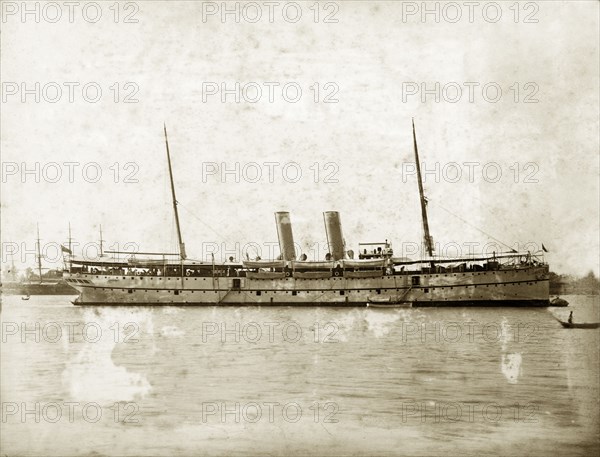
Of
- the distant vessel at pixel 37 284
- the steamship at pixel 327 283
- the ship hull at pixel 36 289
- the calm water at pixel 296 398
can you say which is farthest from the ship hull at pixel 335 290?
the calm water at pixel 296 398

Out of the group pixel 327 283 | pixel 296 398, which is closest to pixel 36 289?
pixel 327 283

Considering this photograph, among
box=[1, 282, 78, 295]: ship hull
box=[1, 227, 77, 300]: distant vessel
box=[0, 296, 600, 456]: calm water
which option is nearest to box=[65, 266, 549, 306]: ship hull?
box=[1, 227, 77, 300]: distant vessel

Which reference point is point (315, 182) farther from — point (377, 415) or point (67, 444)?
point (67, 444)

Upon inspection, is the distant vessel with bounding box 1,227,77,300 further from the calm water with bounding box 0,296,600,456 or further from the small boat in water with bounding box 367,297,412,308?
the small boat in water with bounding box 367,297,412,308

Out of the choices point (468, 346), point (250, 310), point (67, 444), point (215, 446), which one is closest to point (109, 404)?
point (67, 444)

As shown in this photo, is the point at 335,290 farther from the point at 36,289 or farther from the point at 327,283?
the point at 36,289

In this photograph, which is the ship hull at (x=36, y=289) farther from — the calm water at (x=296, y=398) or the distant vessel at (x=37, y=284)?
the calm water at (x=296, y=398)
